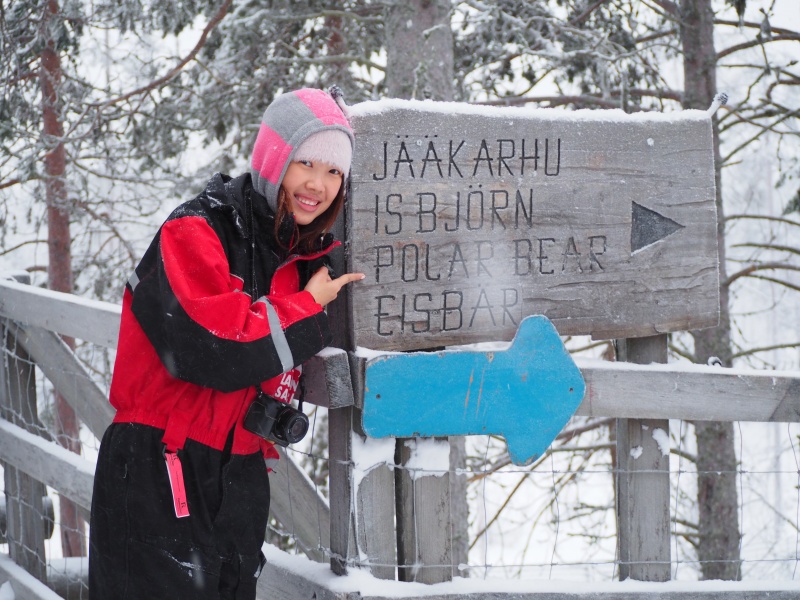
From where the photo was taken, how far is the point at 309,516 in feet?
8.20

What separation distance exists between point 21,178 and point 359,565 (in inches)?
288

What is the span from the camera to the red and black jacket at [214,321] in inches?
67.0

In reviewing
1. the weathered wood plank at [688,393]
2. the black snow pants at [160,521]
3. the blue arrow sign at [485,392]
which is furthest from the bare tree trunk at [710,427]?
the black snow pants at [160,521]

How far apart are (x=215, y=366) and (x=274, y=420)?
0.22 meters

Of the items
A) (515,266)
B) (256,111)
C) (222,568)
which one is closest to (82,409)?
(222,568)

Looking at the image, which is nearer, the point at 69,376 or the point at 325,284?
the point at 325,284

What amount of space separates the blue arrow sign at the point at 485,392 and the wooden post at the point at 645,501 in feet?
1.02

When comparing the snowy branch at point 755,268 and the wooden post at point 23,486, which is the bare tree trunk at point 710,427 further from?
the wooden post at point 23,486

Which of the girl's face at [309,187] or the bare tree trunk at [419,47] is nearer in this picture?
the girl's face at [309,187]

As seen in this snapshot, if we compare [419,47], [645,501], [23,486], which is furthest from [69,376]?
[419,47]

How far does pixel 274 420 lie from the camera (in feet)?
6.05

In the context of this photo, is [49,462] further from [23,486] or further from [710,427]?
[710,427]

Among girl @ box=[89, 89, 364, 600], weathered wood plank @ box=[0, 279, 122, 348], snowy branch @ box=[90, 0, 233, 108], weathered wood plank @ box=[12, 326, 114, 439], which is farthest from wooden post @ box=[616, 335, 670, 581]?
snowy branch @ box=[90, 0, 233, 108]

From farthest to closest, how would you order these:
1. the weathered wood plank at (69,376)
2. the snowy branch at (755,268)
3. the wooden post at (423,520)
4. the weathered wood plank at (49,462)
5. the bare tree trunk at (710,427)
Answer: the snowy branch at (755,268), the bare tree trunk at (710,427), the weathered wood plank at (69,376), the weathered wood plank at (49,462), the wooden post at (423,520)
